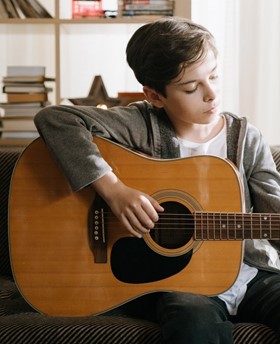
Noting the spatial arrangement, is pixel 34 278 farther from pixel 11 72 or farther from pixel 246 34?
pixel 246 34

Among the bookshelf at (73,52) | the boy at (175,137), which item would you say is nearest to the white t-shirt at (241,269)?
the boy at (175,137)

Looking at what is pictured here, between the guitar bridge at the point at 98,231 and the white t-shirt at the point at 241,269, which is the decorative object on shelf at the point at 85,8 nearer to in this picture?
the white t-shirt at the point at 241,269

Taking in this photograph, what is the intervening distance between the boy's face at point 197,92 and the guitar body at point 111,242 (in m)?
0.12

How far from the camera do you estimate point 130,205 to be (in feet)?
4.86

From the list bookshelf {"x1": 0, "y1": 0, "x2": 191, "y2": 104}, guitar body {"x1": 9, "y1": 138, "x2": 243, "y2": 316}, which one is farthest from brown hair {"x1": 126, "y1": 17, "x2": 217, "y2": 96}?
bookshelf {"x1": 0, "y1": 0, "x2": 191, "y2": 104}

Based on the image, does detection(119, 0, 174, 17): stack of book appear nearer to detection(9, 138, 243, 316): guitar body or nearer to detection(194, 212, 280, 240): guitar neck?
detection(9, 138, 243, 316): guitar body

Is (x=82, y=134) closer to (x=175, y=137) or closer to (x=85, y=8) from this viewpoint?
(x=175, y=137)

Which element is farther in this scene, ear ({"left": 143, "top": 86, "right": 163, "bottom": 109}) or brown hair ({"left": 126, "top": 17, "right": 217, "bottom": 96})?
ear ({"left": 143, "top": 86, "right": 163, "bottom": 109})

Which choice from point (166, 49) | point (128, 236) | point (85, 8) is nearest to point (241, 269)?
point (128, 236)

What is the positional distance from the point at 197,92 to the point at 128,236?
1.19 ft

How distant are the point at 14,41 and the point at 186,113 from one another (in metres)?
1.68

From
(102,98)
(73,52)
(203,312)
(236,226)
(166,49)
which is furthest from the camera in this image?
(73,52)

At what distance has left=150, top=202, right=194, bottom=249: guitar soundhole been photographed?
1.49 m

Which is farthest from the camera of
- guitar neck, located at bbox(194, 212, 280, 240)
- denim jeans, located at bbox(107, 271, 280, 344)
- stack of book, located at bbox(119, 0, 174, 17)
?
stack of book, located at bbox(119, 0, 174, 17)
